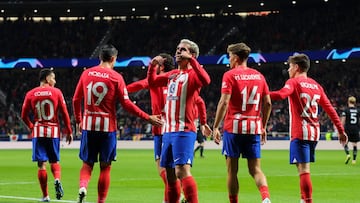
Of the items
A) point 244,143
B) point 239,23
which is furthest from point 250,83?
point 239,23

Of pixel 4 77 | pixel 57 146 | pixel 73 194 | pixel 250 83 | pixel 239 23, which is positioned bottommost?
pixel 73 194

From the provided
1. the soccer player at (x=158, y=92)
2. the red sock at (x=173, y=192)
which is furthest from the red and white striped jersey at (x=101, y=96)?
the red sock at (x=173, y=192)

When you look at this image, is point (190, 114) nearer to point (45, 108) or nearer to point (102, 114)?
point (102, 114)

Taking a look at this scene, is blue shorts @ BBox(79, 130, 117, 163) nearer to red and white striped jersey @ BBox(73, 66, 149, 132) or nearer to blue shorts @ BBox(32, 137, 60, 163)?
red and white striped jersey @ BBox(73, 66, 149, 132)

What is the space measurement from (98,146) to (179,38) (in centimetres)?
5184

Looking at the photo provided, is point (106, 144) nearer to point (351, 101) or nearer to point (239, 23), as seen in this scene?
point (351, 101)

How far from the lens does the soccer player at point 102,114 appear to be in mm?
11117

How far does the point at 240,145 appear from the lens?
35.4ft

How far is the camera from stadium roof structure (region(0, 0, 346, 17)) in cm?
6156

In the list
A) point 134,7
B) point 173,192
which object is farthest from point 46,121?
point 134,7

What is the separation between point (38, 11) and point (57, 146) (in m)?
53.1

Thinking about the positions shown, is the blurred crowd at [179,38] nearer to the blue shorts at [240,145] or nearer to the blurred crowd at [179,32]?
the blurred crowd at [179,32]

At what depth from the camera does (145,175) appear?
70.2 feet

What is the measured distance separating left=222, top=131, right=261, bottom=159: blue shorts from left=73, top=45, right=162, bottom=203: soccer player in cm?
158
